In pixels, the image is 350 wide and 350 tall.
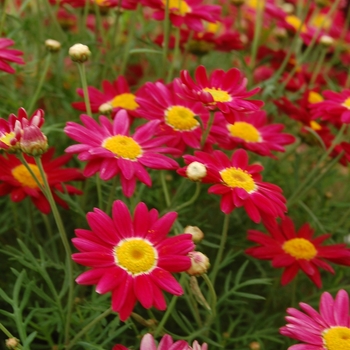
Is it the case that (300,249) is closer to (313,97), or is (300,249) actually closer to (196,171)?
(196,171)

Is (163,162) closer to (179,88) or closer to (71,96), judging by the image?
(179,88)

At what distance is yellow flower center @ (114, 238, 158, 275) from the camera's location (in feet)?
2.35

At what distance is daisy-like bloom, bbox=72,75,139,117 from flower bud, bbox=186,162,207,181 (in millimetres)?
300

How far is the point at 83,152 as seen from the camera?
2.59ft

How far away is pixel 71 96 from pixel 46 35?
0.23 metres

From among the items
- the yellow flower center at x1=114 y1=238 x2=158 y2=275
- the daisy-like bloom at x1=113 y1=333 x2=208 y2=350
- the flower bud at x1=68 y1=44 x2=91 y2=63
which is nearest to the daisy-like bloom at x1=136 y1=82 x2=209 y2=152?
the flower bud at x1=68 y1=44 x2=91 y2=63

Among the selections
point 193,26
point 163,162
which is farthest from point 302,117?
point 163,162

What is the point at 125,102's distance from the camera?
1088mm

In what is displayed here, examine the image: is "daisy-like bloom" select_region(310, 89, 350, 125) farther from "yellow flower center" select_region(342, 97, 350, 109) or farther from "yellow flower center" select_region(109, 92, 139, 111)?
"yellow flower center" select_region(109, 92, 139, 111)

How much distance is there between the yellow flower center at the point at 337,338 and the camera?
0.73m

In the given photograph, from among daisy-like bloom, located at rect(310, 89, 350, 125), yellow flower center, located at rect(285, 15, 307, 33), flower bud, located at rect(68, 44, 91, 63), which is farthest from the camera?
yellow flower center, located at rect(285, 15, 307, 33)

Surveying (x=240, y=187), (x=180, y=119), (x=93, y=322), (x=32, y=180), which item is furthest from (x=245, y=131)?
(x=93, y=322)

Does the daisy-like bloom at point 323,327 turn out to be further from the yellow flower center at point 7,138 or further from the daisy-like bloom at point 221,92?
the yellow flower center at point 7,138

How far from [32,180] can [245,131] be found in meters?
0.39
